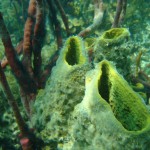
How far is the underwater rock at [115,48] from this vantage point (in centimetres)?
190

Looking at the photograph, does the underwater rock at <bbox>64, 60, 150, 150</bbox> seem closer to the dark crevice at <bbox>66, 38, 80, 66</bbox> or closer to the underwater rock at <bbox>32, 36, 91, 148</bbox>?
the underwater rock at <bbox>32, 36, 91, 148</bbox>

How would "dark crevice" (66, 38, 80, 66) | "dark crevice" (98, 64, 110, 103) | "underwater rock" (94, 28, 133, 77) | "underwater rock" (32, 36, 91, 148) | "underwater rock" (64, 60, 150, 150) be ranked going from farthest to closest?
"underwater rock" (94, 28, 133, 77), "dark crevice" (66, 38, 80, 66), "underwater rock" (32, 36, 91, 148), "dark crevice" (98, 64, 110, 103), "underwater rock" (64, 60, 150, 150)

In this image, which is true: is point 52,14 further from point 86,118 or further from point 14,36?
point 14,36

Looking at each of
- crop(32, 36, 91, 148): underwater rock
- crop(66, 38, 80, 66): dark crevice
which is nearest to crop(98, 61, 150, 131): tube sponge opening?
crop(32, 36, 91, 148): underwater rock

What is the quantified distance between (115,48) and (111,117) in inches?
38.2

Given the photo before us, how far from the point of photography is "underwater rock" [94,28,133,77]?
74.9 inches

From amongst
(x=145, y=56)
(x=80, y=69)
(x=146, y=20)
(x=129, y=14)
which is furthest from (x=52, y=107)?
(x=146, y=20)

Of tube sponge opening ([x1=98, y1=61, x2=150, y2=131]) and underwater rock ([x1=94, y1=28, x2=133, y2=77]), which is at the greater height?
tube sponge opening ([x1=98, y1=61, x2=150, y2=131])

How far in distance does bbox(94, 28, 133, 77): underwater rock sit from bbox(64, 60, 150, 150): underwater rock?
2.27ft

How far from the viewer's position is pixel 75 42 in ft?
5.61

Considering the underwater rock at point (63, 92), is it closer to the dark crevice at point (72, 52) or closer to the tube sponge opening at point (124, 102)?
the dark crevice at point (72, 52)

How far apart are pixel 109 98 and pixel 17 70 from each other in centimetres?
101

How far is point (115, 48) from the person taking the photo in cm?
192

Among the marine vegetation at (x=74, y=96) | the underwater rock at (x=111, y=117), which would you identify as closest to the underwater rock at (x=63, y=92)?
the marine vegetation at (x=74, y=96)
